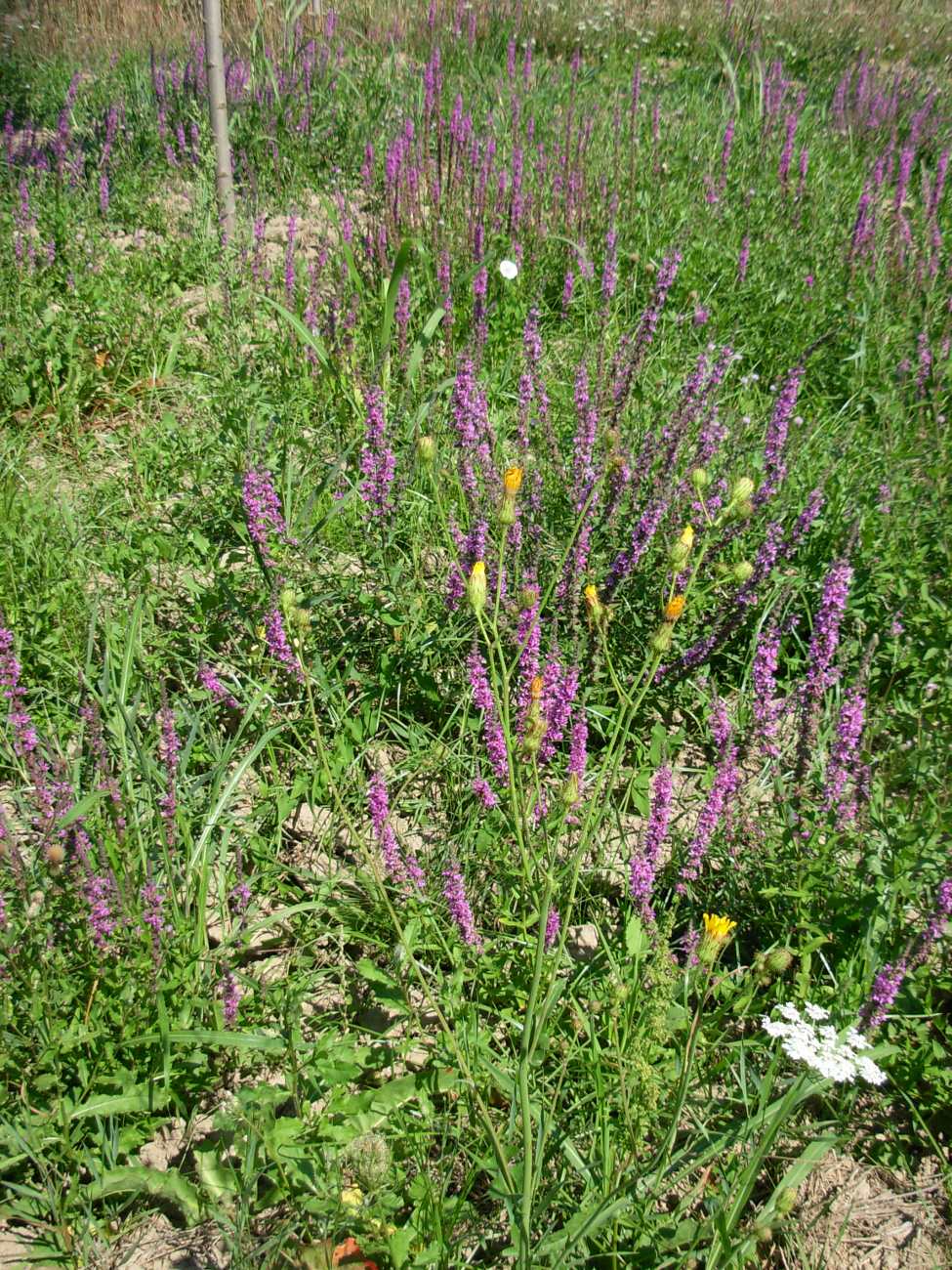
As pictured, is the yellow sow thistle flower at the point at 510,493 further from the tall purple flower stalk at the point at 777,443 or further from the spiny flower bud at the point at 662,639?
the tall purple flower stalk at the point at 777,443

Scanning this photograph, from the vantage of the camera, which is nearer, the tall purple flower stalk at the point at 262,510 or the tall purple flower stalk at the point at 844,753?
the tall purple flower stalk at the point at 844,753

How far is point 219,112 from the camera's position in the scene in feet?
13.1

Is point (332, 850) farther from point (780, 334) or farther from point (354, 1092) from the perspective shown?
point (780, 334)

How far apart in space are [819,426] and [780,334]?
0.77 meters

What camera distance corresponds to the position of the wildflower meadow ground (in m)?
1.69

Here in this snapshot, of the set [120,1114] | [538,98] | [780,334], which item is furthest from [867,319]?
[120,1114]

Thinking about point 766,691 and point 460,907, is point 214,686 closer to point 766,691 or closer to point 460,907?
point 460,907

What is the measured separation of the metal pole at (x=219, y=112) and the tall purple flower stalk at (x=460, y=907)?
10.9ft

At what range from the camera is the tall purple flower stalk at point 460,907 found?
1869mm

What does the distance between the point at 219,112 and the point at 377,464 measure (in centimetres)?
223

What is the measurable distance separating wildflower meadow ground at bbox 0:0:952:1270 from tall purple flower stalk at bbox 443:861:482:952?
0.05 feet

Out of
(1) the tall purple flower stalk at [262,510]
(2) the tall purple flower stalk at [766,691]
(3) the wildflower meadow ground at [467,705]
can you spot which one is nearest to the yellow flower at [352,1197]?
(3) the wildflower meadow ground at [467,705]

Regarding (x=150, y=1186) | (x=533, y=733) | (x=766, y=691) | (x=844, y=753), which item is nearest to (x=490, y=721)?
(x=533, y=733)

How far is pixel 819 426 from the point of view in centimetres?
349
